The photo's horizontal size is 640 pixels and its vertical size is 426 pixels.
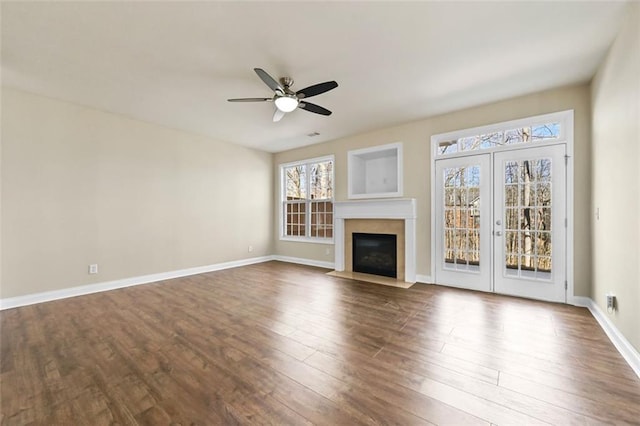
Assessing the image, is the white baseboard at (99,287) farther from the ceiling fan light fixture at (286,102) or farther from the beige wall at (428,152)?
the ceiling fan light fixture at (286,102)

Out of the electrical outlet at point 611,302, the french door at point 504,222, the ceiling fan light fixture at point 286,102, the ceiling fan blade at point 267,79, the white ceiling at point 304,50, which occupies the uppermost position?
the white ceiling at point 304,50

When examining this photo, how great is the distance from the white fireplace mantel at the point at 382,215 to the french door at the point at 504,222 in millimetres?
401

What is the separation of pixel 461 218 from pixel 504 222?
0.56 meters

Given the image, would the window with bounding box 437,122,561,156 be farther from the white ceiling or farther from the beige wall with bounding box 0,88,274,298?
the beige wall with bounding box 0,88,274,298

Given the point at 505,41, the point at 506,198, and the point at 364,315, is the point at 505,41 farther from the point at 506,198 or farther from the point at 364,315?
the point at 364,315

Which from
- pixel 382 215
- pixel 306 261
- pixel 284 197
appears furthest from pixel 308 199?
pixel 382 215

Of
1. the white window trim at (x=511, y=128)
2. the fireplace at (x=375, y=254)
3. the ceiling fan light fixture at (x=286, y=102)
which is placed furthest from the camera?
the fireplace at (x=375, y=254)

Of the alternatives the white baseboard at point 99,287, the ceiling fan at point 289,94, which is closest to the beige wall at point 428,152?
the white baseboard at point 99,287

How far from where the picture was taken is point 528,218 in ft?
11.5

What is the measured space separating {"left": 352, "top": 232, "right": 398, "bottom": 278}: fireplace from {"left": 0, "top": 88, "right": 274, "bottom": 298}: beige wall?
9.10 feet

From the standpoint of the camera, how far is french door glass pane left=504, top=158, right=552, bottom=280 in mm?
3420

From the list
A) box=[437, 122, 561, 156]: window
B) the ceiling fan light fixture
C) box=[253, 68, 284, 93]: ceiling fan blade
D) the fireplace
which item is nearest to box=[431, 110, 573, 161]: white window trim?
box=[437, 122, 561, 156]: window

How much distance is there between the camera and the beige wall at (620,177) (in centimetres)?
197

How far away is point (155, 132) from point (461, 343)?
5509 mm
